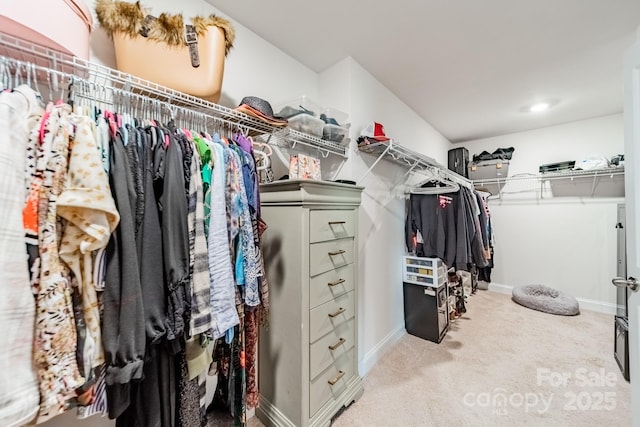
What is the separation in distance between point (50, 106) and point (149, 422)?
1001 millimetres

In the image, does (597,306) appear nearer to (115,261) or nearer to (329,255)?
(329,255)

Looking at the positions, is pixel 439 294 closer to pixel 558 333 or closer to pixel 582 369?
pixel 582 369

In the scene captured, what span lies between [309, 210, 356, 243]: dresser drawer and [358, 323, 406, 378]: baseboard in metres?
1.13

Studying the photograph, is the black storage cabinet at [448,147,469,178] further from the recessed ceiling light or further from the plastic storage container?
the plastic storage container

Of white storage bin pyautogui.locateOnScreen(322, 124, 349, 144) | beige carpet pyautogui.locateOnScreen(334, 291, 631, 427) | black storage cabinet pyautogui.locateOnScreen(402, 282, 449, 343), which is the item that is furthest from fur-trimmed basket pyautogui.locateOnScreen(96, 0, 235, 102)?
black storage cabinet pyautogui.locateOnScreen(402, 282, 449, 343)

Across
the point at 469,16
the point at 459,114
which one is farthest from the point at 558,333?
the point at 469,16

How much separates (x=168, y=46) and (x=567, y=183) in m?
4.52

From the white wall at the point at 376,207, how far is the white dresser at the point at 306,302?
0.53 metres

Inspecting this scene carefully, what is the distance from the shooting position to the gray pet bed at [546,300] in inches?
111

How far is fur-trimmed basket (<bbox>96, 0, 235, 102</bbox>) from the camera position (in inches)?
35.1

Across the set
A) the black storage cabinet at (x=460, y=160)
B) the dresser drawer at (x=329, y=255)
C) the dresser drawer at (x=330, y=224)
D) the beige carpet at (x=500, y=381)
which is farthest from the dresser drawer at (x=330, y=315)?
the black storage cabinet at (x=460, y=160)

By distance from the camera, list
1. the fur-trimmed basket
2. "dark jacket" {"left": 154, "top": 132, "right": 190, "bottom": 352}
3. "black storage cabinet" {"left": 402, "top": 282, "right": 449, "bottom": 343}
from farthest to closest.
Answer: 1. "black storage cabinet" {"left": 402, "top": 282, "right": 449, "bottom": 343}
2. the fur-trimmed basket
3. "dark jacket" {"left": 154, "top": 132, "right": 190, "bottom": 352}

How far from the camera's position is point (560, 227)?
3.25 meters

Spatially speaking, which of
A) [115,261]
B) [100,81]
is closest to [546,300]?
[115,261]
